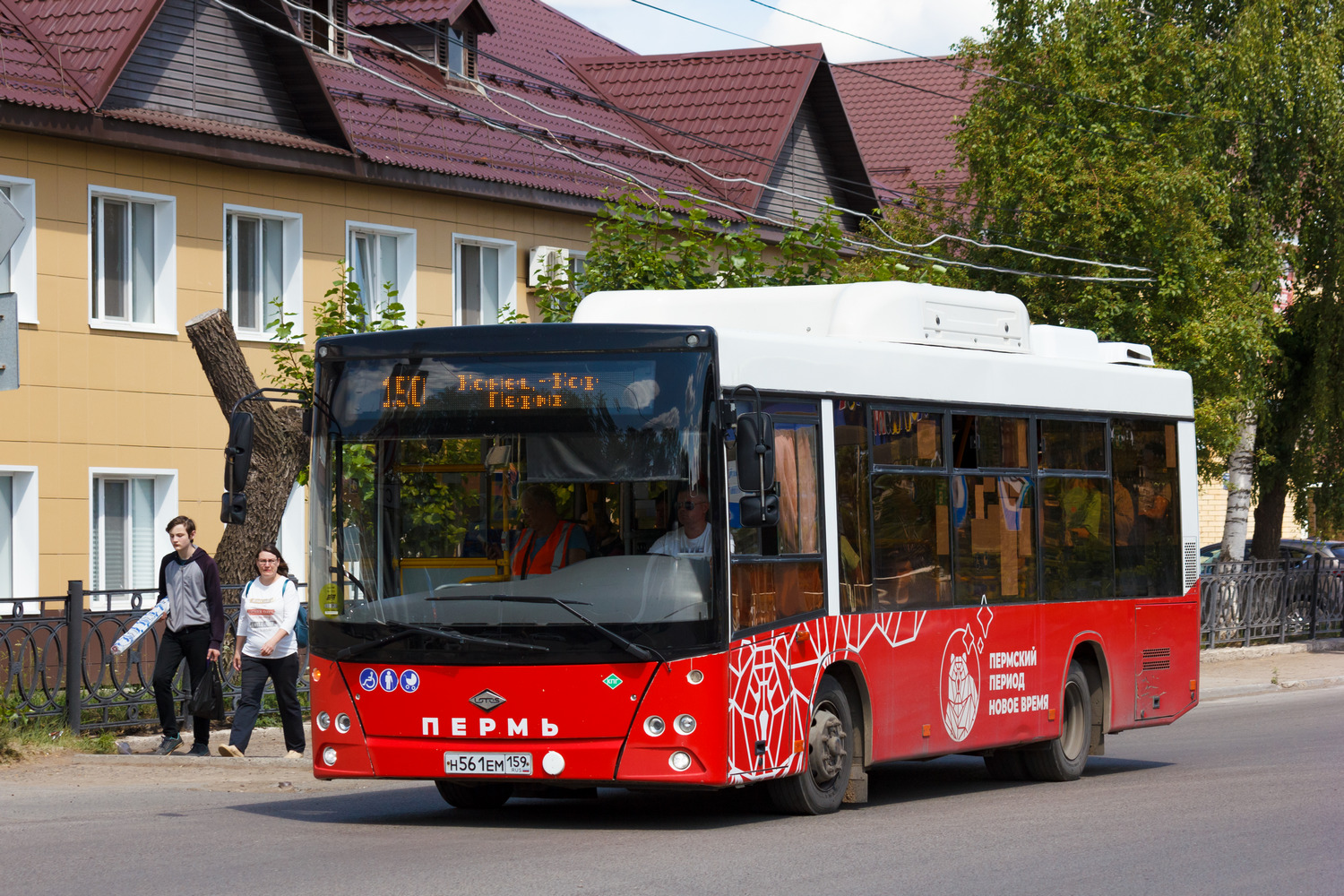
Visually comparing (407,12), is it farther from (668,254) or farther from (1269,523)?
(1269,523)

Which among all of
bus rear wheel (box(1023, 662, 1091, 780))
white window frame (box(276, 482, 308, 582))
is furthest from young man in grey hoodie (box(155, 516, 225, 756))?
white window frame (box(276, 482, 308, 582))

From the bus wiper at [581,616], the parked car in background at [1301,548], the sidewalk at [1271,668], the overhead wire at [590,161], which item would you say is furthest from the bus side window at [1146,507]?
the parked car in background at [1301,548]

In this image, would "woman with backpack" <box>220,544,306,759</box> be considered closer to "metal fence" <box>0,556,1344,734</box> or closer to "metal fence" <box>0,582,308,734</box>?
"metal fence" <box>0,582,308,734</box>

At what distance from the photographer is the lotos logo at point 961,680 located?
39.3 feet

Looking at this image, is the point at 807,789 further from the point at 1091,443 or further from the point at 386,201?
the point at 386,201

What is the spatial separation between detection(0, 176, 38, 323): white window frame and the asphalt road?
8.03 m

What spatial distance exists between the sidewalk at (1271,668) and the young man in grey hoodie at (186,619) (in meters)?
11.4

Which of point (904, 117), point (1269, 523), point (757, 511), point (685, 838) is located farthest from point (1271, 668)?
point (904, 117)

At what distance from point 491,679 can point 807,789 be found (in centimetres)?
196

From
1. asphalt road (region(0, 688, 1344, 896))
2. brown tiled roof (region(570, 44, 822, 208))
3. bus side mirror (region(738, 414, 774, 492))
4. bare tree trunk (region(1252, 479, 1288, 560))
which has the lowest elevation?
asphalt road (region(0, 688, 1344, 896))

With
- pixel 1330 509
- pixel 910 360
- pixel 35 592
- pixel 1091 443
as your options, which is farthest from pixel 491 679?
pixel 1330 509

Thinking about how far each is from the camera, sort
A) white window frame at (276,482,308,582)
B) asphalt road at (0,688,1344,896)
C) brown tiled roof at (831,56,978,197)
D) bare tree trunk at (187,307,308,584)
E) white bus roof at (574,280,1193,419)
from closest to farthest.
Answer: asphalt road at (0,688,1344,896), white bus roof at (574,280,1193,419), bare tree trunk at (187,307,308,584), white window frame at (276,482,308,582), brown tiled roof at (831,56,978,197)

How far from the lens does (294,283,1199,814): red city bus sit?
9.94 meters

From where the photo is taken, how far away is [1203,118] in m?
28.1
